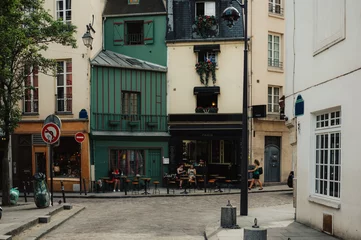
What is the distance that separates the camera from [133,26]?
2616 cm

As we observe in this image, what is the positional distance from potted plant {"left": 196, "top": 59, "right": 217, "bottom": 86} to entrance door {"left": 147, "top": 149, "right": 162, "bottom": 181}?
5.02 meters

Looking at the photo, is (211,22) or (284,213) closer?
(284,213)

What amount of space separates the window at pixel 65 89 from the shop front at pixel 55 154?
902 millimetres

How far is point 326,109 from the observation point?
9.69 metres

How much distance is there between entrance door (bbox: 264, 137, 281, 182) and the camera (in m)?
25.6

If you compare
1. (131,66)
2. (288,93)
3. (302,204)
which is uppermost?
(131,66)

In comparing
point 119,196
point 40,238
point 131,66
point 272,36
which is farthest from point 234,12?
point 272,36

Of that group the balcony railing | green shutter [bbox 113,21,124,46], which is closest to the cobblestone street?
the balcony railing

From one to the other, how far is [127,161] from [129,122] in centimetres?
220

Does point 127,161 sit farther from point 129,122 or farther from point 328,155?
point 328,155

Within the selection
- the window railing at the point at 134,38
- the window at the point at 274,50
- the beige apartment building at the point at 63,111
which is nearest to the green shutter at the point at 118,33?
the window railing at the point at 134,38

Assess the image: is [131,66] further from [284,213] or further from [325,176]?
[325,176]

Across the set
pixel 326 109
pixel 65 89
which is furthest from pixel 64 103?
pixel 326 109

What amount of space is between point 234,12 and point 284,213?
253 inches
